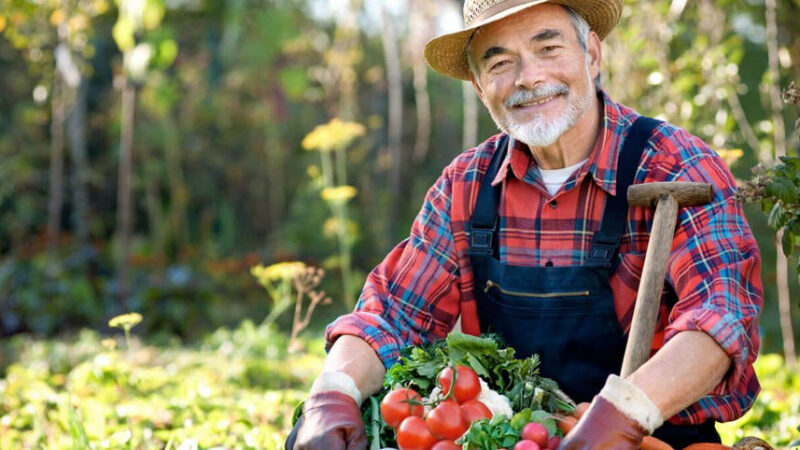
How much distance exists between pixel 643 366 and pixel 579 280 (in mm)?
449

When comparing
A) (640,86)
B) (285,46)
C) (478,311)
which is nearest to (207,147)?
(285,46)

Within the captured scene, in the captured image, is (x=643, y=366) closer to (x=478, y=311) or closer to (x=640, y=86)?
(x=478, y=311)

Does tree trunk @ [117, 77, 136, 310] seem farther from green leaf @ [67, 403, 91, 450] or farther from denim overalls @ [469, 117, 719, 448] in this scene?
denim overalls @ [469, 117, 719, 448]

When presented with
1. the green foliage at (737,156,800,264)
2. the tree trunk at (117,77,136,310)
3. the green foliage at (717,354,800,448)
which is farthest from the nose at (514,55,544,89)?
the tree trunk at (117,77,136,310)

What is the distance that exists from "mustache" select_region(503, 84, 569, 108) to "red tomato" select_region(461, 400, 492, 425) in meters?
0.94

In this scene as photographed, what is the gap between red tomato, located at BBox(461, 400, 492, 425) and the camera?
2180 mm

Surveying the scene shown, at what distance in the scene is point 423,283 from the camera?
2.87 metres

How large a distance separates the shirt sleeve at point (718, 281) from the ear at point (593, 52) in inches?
16.6

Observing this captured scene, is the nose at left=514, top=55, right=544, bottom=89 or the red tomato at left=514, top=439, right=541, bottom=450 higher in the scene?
the nose at left=514, top=55, right=544, bottom=89

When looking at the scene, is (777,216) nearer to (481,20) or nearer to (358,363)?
(481,20)

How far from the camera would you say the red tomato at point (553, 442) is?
2121mm

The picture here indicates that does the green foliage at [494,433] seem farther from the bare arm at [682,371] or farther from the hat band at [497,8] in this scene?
the hat band at [497,8]

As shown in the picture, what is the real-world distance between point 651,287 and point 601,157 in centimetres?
47

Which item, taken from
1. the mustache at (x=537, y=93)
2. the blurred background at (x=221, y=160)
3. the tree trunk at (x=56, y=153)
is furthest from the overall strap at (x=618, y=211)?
the tree trunk at (x=56, y=153)
